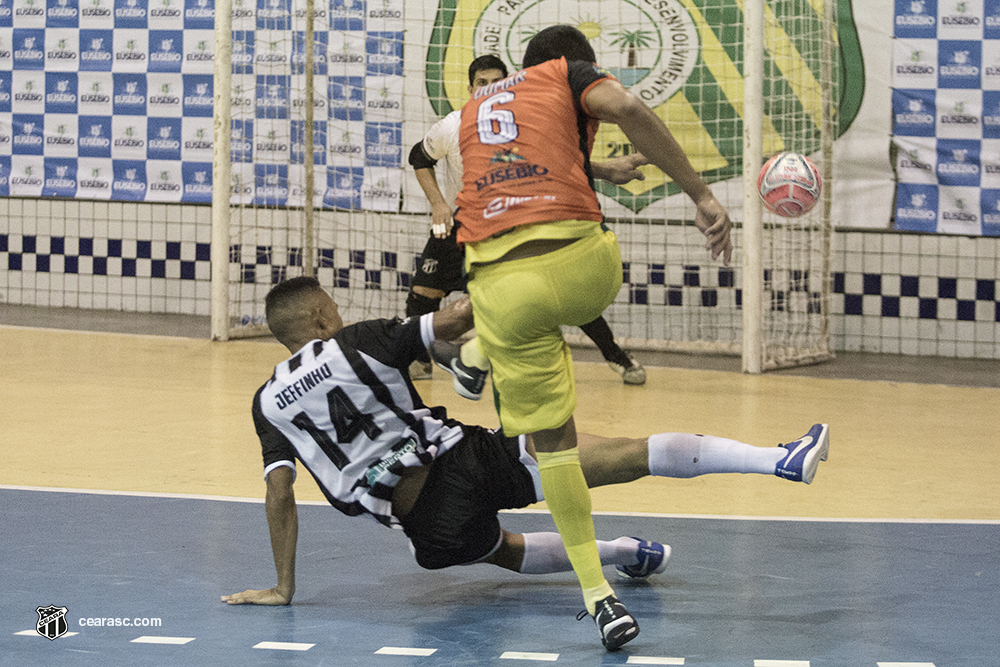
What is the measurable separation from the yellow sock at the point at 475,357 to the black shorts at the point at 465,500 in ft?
1.16

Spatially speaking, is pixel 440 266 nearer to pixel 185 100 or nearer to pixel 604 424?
pixel 604 424

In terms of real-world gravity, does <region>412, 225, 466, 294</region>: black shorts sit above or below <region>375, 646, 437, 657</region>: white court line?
above

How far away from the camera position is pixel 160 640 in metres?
3.12

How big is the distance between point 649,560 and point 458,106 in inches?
244

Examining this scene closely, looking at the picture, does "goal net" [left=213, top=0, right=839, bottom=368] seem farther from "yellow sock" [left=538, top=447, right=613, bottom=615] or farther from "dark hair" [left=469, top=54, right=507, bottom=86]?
"yellow sock" [left=538, top=447, right=613, bottom=615]

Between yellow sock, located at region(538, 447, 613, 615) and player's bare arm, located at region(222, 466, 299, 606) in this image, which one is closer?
yellow sock, located at region(538, 447, 613, 615)

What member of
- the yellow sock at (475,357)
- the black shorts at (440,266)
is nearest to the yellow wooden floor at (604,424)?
the black shorts at (440,266)

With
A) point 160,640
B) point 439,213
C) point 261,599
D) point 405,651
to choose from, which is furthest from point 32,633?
point 439,213

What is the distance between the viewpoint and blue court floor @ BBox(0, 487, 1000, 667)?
3.06 m

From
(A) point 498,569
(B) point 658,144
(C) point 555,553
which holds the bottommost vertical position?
(A) point 498,569

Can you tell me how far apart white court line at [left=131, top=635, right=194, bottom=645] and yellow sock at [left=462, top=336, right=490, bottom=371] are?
100 cm

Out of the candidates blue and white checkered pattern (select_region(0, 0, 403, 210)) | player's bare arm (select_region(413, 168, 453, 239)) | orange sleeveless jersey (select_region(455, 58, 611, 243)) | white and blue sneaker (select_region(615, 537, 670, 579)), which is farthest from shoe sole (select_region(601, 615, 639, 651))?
blue and white checkered pattern (select_region(0, 0, 403, 210))

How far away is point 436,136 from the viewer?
Answer: 6.52 meters

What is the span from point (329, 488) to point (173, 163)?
737 cm
